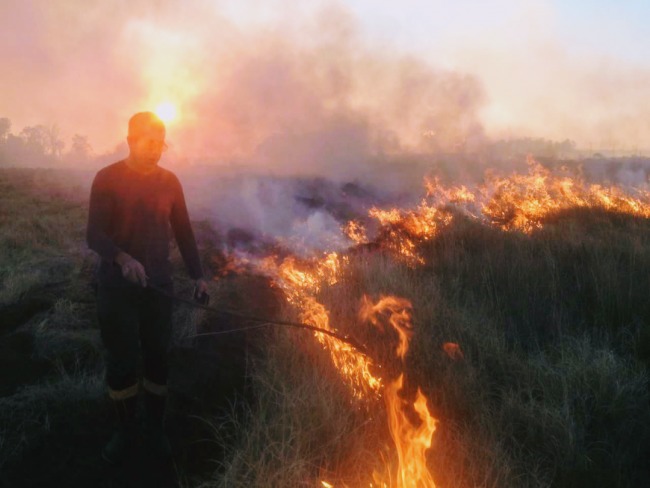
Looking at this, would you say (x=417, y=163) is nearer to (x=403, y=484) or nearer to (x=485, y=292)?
(x=485, y=292)

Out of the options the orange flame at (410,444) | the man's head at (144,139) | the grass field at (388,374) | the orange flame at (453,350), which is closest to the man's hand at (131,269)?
the man's head at (144,139)

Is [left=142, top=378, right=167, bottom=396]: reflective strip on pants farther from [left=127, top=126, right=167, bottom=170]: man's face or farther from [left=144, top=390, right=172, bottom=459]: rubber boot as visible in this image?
[left=127, top=126, right=167, bottom=170]: man's face

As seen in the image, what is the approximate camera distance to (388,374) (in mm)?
3902

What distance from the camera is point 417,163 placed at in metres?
34.2

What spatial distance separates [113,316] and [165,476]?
1102mm

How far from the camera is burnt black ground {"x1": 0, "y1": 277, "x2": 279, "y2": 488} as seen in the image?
288cm

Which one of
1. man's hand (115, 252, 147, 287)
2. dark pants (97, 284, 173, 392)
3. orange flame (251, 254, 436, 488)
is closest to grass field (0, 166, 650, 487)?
orange flame (251, 254, 436, 488)

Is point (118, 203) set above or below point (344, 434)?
above

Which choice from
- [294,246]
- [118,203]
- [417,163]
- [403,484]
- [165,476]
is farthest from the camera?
[417,163]

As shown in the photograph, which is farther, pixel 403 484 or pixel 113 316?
pixel 113 316

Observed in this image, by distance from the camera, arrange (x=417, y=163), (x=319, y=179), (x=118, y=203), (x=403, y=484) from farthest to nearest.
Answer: (x=417, y=163)
(x=319, y=179)
(x=118, y=203)
(x=403, y=484)

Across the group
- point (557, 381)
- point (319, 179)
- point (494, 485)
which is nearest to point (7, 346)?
point (494, 485)

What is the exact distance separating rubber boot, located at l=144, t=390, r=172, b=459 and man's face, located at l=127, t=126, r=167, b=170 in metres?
1.52

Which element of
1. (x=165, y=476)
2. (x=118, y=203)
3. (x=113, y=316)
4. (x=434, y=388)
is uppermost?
(x=118, y=203)
